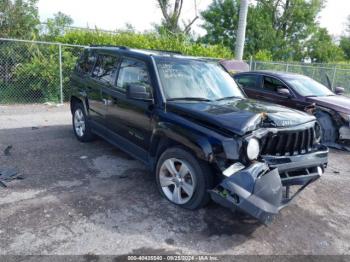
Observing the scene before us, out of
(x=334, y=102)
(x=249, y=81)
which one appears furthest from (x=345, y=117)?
(x=249, y=81)

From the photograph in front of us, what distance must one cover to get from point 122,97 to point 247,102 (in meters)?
1.87

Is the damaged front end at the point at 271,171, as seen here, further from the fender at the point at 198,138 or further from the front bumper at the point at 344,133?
the front bumper at the point at 344,133

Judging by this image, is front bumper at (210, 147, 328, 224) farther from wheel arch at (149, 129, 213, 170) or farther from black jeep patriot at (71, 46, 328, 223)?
wheel arch at (149, 129, 213, 170)

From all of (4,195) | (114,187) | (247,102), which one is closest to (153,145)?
(114,187)

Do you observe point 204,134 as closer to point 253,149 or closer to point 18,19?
point 253,149

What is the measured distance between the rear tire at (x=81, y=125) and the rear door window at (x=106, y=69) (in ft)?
3.00

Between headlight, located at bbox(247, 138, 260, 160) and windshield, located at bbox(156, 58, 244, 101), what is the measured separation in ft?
3.94

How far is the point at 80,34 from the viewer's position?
11406 millimetres

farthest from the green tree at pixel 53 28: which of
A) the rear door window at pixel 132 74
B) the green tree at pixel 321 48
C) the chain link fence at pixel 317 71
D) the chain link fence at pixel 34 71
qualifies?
the green tree at pixel 321 48

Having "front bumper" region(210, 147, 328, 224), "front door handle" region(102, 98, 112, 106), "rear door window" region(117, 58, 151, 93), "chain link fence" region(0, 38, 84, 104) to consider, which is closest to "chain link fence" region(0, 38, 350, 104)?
"chain link fence" region(0, 38, 84, 104)

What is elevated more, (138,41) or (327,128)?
(138,41)

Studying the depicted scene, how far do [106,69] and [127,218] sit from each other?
9.20ft

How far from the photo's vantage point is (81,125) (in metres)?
6.45

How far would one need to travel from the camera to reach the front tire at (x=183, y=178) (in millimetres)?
3600
